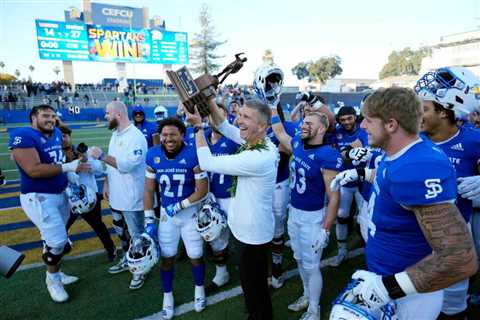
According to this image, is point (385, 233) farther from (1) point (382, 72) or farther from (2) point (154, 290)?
(1) point (382, 72)

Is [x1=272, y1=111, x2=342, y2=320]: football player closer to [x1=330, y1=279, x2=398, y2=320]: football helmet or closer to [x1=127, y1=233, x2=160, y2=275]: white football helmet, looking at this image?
[x1=330, y1=279, x2=398, y2=320]: football helmet

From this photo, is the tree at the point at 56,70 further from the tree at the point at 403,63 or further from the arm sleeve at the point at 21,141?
the tree at the point at 403,63

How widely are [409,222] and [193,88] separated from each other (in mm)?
1862

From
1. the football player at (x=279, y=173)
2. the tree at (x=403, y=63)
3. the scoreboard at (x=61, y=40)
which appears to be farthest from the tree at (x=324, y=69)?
the football player at (x=279, y=173)

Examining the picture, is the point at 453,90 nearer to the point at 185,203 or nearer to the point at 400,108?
the point at 400,108

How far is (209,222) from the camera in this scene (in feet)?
11.3

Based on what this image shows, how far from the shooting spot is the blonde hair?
1.66 meters

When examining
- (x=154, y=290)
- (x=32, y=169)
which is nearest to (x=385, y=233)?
(x=154, y=290)

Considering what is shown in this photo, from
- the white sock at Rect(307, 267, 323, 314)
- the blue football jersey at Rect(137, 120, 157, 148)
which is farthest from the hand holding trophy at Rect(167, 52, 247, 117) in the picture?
the blue football jersey at Rect(137, 120, 157, 148)

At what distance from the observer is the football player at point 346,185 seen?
470 cm

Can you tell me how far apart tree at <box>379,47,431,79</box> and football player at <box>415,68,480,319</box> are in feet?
336

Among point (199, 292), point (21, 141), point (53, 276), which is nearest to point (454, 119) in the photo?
point (199, 292)

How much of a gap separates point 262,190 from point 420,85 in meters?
1.72

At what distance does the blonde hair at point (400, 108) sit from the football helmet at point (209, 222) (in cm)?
223
